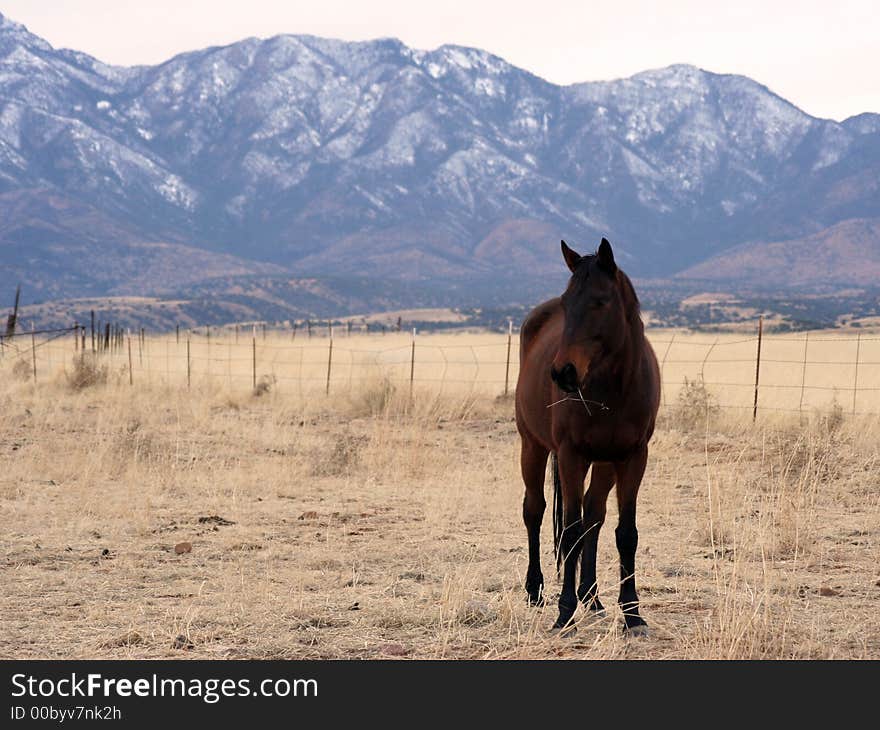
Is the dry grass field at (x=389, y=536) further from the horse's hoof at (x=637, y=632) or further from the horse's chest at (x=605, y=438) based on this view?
the horse's chest at (x=605, y=438)

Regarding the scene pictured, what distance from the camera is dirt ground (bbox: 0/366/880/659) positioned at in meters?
7.52

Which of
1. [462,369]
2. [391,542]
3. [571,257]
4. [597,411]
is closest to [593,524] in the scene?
[597,411]

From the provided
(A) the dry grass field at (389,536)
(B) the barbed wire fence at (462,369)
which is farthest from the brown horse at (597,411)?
(B) the barbed wire fence at (462,369)

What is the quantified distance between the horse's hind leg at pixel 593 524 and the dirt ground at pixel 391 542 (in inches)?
12.9

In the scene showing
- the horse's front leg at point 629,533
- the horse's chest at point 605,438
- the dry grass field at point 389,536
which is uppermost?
the horse's chest at point 605,438

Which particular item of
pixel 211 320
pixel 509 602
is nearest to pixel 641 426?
pixel 509 602

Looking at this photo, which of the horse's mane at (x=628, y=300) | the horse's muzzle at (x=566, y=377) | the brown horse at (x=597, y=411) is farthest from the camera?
the horse's mane at (x=628, y=300)

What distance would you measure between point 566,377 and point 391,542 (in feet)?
14.8

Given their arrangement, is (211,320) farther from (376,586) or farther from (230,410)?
(376,586)

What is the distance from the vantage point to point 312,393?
25250 millimetres

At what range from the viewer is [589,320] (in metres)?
7.26

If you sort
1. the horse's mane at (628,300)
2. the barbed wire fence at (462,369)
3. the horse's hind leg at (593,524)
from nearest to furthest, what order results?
the horse's mane at (628,300) → the horse's hind leg at (593,524) → the barbed wire fence at (462,369)

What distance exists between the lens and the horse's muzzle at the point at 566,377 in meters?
6.97

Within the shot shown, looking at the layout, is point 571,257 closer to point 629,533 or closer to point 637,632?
point 629,533
